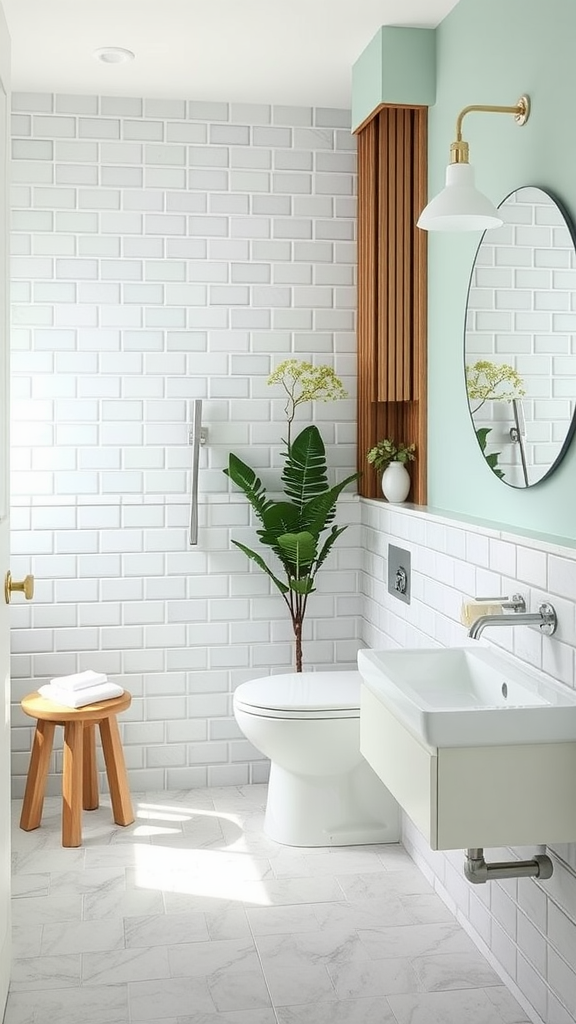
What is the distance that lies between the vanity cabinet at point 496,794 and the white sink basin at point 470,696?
33mm

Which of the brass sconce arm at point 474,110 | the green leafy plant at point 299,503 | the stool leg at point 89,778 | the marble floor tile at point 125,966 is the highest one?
the brass sconce arm at point 474,110

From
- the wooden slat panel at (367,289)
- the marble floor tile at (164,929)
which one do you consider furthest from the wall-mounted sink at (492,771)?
the wooden slat panel at (367,289)

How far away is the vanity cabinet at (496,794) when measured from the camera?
2.09 meters

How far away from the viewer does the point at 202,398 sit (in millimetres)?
4113

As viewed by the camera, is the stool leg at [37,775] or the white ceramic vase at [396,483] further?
the white ceramic vase at [396,483]

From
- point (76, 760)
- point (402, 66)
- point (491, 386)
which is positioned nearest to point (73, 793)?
point (76, 760)

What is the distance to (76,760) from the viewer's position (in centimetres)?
349

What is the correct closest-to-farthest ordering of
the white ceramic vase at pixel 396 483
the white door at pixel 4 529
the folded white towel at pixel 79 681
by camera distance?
the white door at pixel 4 529 < the folded white towel at pixel 79 681 < the white ceramic vase at pixel 396 483

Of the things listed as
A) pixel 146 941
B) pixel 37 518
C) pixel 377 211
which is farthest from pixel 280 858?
pixel 377 211

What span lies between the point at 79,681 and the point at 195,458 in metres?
0.97

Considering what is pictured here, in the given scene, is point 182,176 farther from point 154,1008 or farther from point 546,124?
point 154,1008

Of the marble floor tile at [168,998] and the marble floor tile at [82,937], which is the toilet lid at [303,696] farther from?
the marble floor tile at [168,998]

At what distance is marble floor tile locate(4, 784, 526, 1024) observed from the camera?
2.53 m

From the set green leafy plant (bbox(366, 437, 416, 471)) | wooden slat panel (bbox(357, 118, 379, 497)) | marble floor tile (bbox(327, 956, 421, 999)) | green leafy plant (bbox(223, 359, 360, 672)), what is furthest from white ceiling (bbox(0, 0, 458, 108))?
marble floor tile (bbox(327, 956, 421, 999))
